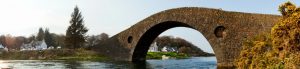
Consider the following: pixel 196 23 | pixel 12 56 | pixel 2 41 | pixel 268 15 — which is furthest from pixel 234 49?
pixel 2 41

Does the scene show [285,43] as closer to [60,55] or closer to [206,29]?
[206,29]

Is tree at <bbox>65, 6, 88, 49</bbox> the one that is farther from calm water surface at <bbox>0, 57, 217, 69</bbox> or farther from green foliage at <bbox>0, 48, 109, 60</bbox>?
calm water surface at <bbox>0, 57, 217, 69</bbox>

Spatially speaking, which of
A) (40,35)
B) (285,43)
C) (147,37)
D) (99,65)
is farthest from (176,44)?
(285,43)

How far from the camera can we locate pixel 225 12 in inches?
1932

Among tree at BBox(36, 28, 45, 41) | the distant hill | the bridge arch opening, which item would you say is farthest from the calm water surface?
tree at BBox(36, 28, 45, 41)

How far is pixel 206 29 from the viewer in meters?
53.1

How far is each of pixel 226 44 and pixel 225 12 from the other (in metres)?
3.50

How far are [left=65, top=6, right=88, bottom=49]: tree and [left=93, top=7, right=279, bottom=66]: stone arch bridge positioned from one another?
66.7ft

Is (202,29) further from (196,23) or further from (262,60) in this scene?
(262,60)

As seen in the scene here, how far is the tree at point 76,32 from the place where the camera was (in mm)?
93562

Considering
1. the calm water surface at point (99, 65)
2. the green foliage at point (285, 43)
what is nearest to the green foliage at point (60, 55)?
the calm water surface at point (99, 65)

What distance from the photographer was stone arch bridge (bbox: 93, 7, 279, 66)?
4578cm

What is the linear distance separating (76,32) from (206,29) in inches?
1882

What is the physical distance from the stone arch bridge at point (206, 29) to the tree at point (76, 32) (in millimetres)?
20338
